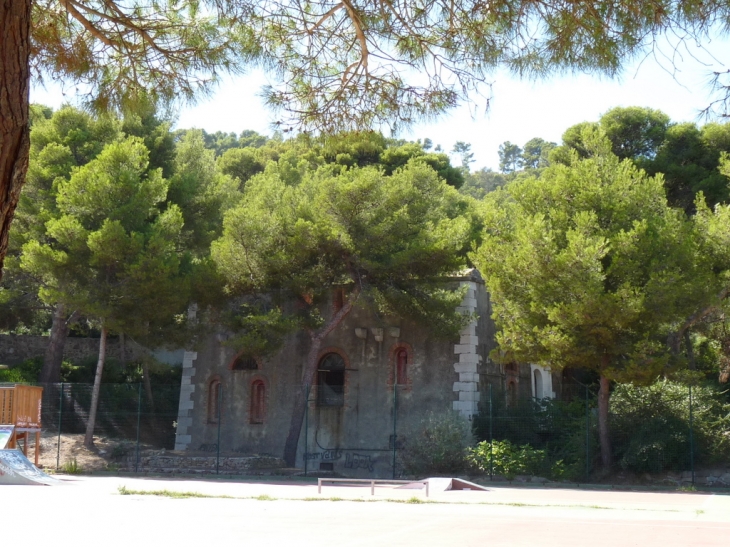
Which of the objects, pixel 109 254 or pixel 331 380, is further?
pixel 331 380

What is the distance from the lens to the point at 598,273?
59.2 ft

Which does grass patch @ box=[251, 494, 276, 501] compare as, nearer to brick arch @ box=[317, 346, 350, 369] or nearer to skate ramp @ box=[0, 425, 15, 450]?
skate ramp @ box=[0, 425, 15, 450]

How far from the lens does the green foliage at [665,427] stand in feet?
61.1

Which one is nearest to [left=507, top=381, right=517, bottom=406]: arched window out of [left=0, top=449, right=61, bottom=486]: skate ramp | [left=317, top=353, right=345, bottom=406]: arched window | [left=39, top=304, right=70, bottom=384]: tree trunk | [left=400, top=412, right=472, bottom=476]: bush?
[left=400, top=412, right=472, bottom=476]: bush

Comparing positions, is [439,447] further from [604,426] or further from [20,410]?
[20,410]

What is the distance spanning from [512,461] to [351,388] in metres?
6.11

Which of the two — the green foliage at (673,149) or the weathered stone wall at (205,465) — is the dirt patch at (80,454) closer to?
the weathered stone wall at (205,465)

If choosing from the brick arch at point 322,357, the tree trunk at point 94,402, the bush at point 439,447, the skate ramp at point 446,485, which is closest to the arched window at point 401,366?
the brick arch at point 322,357

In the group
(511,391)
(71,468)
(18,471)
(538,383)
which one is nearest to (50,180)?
(71,468)

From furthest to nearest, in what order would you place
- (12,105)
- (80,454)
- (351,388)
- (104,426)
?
(104,426) < (351,388) < (80,454) < (12,105)

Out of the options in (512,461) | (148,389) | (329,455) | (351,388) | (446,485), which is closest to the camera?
(446,485)

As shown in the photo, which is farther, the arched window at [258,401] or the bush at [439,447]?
the arched window at [258,401]

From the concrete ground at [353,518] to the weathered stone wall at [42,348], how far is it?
18107 millimetres

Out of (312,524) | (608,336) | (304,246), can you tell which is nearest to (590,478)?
(608,336)
